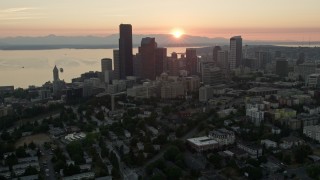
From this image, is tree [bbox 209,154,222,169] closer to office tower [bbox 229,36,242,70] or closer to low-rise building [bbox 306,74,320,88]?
low-rise building [bbox 306,74,320,88]

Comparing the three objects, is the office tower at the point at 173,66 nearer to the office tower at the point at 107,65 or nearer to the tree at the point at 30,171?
the office tower at the point at 107,65

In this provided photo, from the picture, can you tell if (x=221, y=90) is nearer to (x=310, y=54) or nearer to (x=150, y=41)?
(x=150, y=41)

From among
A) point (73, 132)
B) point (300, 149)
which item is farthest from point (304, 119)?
point (73, 132)

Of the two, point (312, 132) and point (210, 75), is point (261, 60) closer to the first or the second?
point (210, 75)

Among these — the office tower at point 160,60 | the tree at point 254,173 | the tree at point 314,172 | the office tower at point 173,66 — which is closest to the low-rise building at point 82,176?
the tree at point 254,173

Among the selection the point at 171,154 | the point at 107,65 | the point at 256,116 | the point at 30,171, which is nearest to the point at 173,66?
the point at 107,65

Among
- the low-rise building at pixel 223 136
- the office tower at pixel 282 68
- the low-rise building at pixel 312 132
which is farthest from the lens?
the office tower at pixel 282 68
